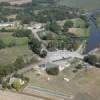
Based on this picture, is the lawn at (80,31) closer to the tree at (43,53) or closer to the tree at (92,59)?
the tree at (43,53)

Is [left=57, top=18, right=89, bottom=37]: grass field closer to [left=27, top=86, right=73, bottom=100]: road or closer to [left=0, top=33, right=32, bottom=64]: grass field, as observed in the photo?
[left=0, top=33, right=32, bottom=64]: grass field

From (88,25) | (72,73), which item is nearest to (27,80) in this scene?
(72,73)

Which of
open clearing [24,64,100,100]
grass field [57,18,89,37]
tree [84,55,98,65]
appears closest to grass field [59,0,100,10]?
grass field [57,18,89,37]

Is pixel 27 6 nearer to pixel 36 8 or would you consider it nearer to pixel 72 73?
pixel 36 8

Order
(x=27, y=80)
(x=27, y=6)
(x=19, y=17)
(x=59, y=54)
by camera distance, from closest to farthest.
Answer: (x=27, y=80) → (x=59, y=54) → (x=19, y=17) → (x=27, y=6)

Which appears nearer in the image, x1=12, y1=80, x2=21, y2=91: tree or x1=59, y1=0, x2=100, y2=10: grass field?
x1=12, y1=80, x2=21, y2=91: tree

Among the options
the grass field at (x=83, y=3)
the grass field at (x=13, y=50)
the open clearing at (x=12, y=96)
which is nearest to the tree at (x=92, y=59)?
the grass field at (x=13, y=50)

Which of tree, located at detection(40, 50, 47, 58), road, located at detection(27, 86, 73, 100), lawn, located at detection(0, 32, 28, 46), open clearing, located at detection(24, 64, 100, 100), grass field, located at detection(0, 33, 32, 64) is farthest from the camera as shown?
lawn, located at detection(0, 32, 28, 46)
